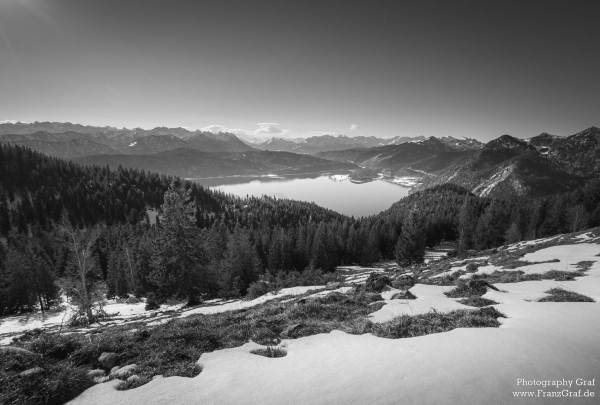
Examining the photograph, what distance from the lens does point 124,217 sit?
493 ft

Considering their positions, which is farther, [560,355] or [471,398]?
Answer: [560,355]

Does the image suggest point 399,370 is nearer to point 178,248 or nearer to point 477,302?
point 477,302

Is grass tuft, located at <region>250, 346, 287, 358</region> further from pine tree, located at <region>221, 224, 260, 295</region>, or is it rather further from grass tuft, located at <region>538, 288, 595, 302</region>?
pine tree, located at <region>221, 224, 260, 295</region>

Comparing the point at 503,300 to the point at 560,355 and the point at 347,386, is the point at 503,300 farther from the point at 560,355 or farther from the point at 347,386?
the point at 347,386

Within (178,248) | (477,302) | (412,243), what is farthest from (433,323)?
(412,243)

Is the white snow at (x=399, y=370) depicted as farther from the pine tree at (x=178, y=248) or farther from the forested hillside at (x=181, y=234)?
the pine tree at (x=178, y=248)

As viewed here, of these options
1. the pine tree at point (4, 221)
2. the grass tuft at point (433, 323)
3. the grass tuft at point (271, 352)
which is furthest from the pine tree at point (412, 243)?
the pine tree at point (4, 221)

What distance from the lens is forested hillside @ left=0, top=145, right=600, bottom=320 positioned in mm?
28891

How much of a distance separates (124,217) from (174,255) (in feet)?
504

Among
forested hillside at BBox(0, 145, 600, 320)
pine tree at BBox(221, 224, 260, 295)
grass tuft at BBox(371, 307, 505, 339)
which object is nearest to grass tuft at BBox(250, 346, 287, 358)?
grass tuft at BBox(371, 307, 505, 339)

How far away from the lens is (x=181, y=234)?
1115 inches

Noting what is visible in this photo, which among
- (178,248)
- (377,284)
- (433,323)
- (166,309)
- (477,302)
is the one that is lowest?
(166,309)

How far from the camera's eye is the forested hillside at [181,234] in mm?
28891

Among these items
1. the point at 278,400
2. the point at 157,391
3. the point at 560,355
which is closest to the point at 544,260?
the point at 560,355
